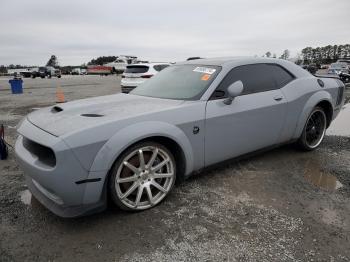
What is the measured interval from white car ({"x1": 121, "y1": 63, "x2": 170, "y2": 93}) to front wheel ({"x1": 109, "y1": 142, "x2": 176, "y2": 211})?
847 centimetres

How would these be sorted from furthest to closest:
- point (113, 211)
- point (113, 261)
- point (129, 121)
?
point (113, 211), point (129, 121), point (113, 261)

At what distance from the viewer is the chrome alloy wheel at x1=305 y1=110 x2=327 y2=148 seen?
4.78m

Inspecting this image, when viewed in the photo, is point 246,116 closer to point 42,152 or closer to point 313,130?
point 313,130

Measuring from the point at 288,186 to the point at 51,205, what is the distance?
8.36ft

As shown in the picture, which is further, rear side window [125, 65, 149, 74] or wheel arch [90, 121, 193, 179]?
rear side window [125, 65, 149, 74]

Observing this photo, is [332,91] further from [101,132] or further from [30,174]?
[30,174]

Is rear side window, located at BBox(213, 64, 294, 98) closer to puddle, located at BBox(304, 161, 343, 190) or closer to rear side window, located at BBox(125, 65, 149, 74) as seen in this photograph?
puddle, located at BBox(304, 161, 343, 190)

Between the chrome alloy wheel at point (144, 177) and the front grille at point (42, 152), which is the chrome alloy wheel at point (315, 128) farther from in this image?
the front grille at point (42, 152)

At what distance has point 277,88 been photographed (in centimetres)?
419

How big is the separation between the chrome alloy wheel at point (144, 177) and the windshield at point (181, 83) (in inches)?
31.8

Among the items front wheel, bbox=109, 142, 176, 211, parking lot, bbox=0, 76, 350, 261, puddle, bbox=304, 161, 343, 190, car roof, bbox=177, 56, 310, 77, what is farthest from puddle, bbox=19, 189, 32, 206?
puddle, bbox=304, 161, 343, 190

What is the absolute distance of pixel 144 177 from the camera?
3.04 m

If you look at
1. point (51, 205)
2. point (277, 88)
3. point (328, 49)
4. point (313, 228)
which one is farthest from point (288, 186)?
point (328, 49)

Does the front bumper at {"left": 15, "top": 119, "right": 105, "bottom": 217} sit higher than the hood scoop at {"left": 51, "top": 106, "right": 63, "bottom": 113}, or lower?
lower
